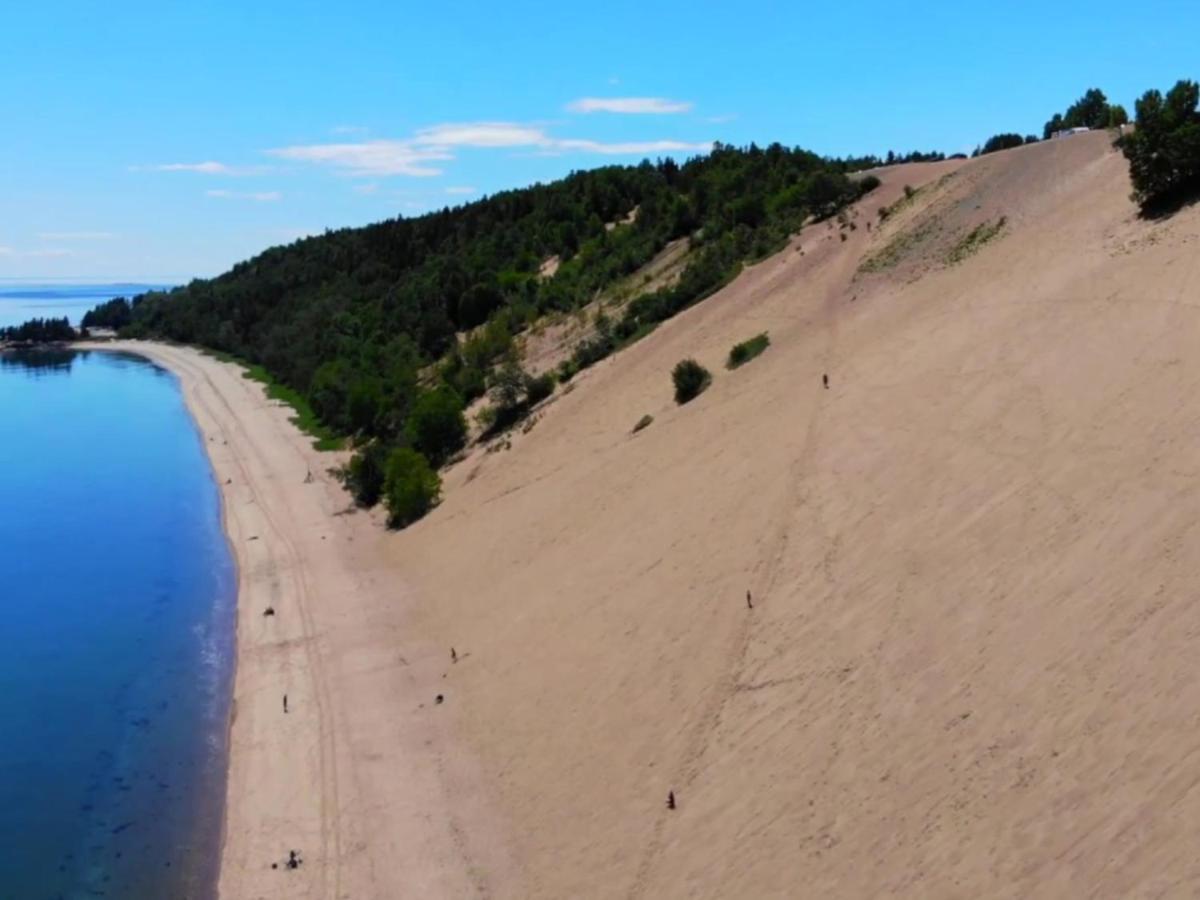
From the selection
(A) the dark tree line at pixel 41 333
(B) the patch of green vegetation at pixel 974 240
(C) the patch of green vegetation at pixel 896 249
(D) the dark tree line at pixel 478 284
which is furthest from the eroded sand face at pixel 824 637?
(A) the dark tree line at pixel 41 333

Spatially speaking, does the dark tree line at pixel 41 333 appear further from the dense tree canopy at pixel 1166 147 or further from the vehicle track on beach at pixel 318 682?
the dense tree canopy at pixel 1166 147

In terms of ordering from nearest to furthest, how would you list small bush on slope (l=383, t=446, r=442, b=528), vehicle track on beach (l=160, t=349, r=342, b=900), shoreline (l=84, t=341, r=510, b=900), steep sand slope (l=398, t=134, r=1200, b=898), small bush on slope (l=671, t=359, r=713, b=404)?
1. steep sand slope (l=398, t=134, r=1200, b=898)
2. shoreline (l=84, t=341, r=510, b=900)
3. vehicle track on beach (l=160, t=349, r=342, b=900)
4. small bush on slope (l=671, t=359, r=713, b=404)
5. small bush on slope (l=383, t=446, r=442, b=528)

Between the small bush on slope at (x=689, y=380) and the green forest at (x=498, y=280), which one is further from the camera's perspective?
the green forest at (x=498, y=280)

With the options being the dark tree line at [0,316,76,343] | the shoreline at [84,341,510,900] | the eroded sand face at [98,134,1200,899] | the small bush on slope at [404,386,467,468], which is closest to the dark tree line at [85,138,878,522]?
the small bush on slope at [404,386,467,468]

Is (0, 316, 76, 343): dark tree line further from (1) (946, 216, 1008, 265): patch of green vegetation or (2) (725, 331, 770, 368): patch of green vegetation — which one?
(1) (946, 216, 1008, 265): patch of green vegetation

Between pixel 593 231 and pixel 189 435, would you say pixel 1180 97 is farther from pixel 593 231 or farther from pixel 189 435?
pixel 189 435

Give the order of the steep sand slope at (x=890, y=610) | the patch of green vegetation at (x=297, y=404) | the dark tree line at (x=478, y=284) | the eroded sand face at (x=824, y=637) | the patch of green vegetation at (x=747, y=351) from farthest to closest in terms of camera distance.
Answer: the patch of green vegetation at (x=297, y=404) → the dark tree line at (x=478, y=284) → the patch of green vegetation at (x=747, y=351) → the eroded sand face at (x=824, y=637) → the steep sand slope at (x=890, y=610)
